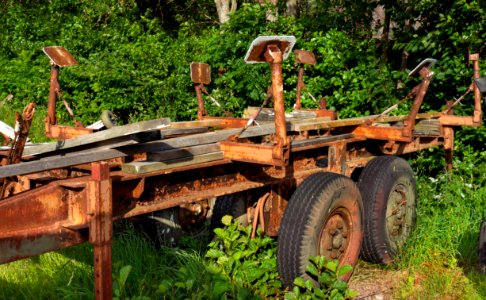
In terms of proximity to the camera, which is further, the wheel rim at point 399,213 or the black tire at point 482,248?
the wheel rim at point 399,213

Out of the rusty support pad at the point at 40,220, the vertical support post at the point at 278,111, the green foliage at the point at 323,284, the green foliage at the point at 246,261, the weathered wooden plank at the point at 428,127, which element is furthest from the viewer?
the weathered wooden plank at the point at 428,127

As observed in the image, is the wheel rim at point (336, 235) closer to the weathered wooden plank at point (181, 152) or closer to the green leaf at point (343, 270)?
the green leaf at point (343, 270)

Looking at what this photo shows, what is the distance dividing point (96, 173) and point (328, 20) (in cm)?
683

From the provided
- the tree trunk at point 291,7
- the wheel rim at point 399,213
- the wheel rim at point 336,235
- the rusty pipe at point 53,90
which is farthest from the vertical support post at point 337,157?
the tree trunk at point 291,7

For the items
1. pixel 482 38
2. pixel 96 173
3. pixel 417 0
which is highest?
pixel 417 0

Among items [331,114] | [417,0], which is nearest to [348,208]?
[331,114]

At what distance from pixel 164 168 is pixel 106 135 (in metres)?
0.34

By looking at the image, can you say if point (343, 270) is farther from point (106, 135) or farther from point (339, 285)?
point (106, 135)

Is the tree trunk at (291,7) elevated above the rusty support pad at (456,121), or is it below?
above

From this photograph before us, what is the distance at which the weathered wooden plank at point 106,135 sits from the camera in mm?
2826

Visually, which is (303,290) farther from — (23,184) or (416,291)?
(23,184)

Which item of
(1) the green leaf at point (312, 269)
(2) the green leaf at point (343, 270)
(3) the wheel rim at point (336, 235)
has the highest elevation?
(3) the wheel rim at point (336, 235)

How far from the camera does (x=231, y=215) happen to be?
184 inches

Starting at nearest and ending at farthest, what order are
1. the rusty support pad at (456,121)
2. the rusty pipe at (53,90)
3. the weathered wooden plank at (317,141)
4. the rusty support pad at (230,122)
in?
the weathered wooden plank at (317,141) < the rusty pipe at (53,90) < the rusty support pad at (230,122) < the rusty support pad at (456,121)
